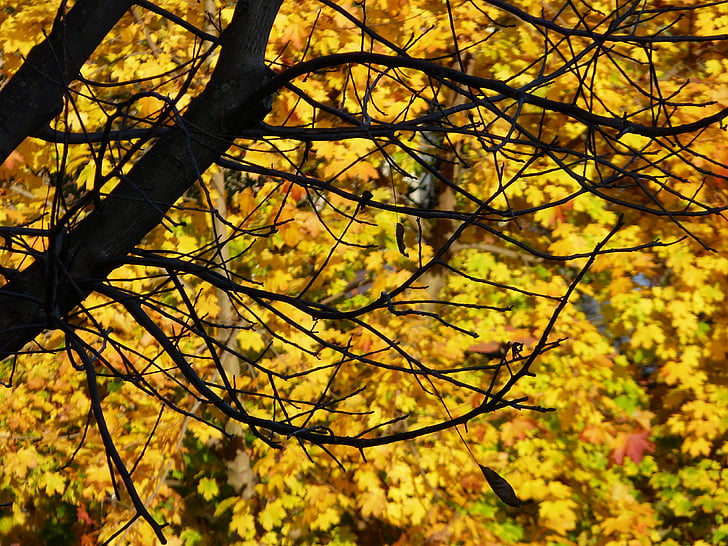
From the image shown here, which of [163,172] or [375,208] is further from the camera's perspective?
[375,208]

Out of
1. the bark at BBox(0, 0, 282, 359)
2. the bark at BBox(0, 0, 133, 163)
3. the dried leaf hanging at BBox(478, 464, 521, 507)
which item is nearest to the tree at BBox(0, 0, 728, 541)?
the bark at BBox(0, 0, 282, 359)

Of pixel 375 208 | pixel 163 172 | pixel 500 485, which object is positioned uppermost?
pixel 375 208

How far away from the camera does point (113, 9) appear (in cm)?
247

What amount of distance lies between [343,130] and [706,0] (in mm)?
4087

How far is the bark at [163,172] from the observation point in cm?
246

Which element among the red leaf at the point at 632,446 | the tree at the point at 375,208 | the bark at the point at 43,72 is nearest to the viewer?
the bark at the point at 43,72

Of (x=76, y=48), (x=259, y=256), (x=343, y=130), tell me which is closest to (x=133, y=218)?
(x=76, y=48)

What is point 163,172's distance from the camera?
2.48 meters

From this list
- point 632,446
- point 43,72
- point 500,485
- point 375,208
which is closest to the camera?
point 500,485

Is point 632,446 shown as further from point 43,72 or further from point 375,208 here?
point 43,72

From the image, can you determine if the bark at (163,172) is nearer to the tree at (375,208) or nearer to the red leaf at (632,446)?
the tree at (375,208)

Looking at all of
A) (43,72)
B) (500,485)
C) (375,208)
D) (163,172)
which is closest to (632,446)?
(375,208)

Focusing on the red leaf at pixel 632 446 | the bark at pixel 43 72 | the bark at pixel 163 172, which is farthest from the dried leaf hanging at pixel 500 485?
the red leaf at pixel 632 446

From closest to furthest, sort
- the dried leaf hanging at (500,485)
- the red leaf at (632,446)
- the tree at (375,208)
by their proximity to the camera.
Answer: the dried leaf hanging at (500,485) < the tree at (375,208) < the red leaf at (632,446)
